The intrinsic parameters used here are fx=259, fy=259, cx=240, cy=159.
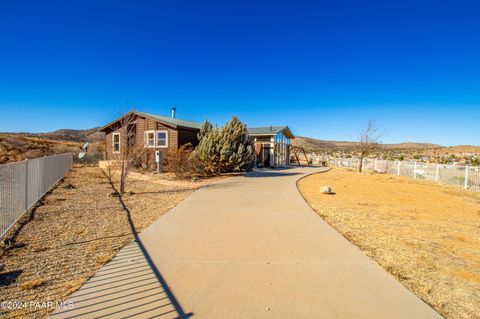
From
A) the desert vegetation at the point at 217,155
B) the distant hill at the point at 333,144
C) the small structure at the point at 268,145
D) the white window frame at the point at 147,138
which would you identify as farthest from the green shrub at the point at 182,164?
the distant hill at the point at 333,144

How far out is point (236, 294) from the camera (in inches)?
117

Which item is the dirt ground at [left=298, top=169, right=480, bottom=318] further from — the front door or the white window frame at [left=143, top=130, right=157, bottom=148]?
the front door

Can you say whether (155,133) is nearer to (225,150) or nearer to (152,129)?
(152,129)

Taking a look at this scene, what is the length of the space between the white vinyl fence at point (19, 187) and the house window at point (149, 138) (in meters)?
10.3

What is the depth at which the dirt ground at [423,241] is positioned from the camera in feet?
10.8

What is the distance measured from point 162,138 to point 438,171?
1981cm

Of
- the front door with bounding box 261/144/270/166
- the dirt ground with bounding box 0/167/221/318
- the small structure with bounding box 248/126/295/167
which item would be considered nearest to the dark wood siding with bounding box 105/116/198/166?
the small structure with bounding box 248/126/295/167

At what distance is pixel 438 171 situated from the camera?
1781cm

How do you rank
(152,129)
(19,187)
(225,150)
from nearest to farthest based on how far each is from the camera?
(19,187) < (225,150) < (152,129)

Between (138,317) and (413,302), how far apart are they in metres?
2.99

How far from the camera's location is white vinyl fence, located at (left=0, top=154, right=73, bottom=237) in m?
5.13

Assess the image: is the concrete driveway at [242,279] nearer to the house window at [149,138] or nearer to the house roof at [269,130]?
the house window at [149,138]

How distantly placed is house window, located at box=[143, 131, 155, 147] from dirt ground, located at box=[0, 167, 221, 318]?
11451 mm

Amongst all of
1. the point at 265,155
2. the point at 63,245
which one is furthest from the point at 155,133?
the point at 63,245
